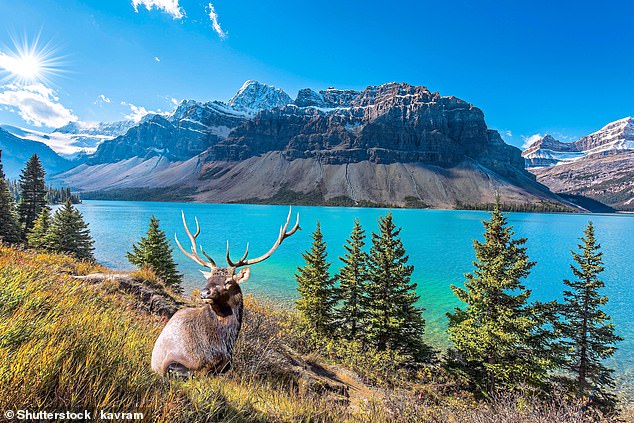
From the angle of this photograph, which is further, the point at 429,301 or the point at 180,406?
the point at 429,301

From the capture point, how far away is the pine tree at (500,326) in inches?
485

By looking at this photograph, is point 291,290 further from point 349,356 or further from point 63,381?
point 63,381

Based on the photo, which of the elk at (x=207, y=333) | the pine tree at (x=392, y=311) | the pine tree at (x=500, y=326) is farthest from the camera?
the pine tree at (x=392, y=311)

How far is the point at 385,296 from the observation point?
17.0 metres

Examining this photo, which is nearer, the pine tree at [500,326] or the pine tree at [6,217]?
the pine tree at [500,326]

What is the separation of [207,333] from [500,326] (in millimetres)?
13316

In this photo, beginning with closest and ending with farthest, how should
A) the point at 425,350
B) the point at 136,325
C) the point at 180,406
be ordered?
the point at 180,406
the point at 136,325
the point at 425,350

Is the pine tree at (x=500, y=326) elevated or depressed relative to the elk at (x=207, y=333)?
depressed

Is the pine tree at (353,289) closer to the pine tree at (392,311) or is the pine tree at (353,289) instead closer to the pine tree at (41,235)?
the pine tree at (392,311)

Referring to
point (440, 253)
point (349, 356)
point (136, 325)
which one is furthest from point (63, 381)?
point (440, 253)

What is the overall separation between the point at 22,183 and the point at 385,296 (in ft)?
158

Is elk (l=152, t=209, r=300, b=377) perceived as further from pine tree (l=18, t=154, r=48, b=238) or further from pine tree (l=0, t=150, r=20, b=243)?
pine tree (l=18, t=154, r=48, b=238)

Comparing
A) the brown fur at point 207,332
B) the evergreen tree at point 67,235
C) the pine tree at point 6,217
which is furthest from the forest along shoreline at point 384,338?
the pine tree at point 6,217

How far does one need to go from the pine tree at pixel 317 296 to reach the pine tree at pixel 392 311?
2585 millimetres
